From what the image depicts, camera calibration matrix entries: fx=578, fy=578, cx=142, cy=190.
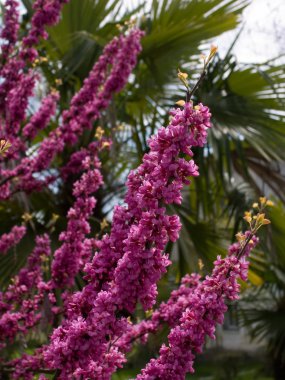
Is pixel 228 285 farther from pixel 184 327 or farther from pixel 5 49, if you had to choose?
pixel 5 49

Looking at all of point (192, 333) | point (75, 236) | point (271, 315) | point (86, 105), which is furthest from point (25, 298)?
point (271, 315)

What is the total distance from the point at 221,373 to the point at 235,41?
593 cm

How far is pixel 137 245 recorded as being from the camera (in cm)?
131

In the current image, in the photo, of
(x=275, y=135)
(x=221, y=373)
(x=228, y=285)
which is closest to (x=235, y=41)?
(x=275, y=135)

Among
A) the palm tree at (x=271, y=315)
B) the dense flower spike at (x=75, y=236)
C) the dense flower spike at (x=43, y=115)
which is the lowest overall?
the palm tree at (x=271, y=315)

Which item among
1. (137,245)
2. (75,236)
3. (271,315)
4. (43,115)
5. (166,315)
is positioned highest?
(43,115)

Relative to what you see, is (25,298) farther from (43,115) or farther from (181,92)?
(181,92)

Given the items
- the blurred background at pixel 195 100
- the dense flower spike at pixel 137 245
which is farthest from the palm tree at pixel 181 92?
the dense flower spike at pixel 137 245

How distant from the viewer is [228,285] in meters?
1.41

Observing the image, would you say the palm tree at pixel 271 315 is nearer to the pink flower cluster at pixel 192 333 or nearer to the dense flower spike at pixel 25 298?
the dense flower spike at pixel 25 298

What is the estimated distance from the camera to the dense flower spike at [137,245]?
1282 mm

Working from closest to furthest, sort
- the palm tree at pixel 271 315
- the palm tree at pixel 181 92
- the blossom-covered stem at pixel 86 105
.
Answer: the blossom-covered stem at pixel 86 105
the palm tree at pixel 181 92
the palm tree at pixel 271 315

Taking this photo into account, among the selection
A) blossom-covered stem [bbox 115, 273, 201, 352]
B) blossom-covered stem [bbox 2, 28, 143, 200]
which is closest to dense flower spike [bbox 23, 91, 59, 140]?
blossom-covered stem [bbox 2, 28, 143, 200]

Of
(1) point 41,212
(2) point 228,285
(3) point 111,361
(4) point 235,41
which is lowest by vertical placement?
(3) point 111,361
